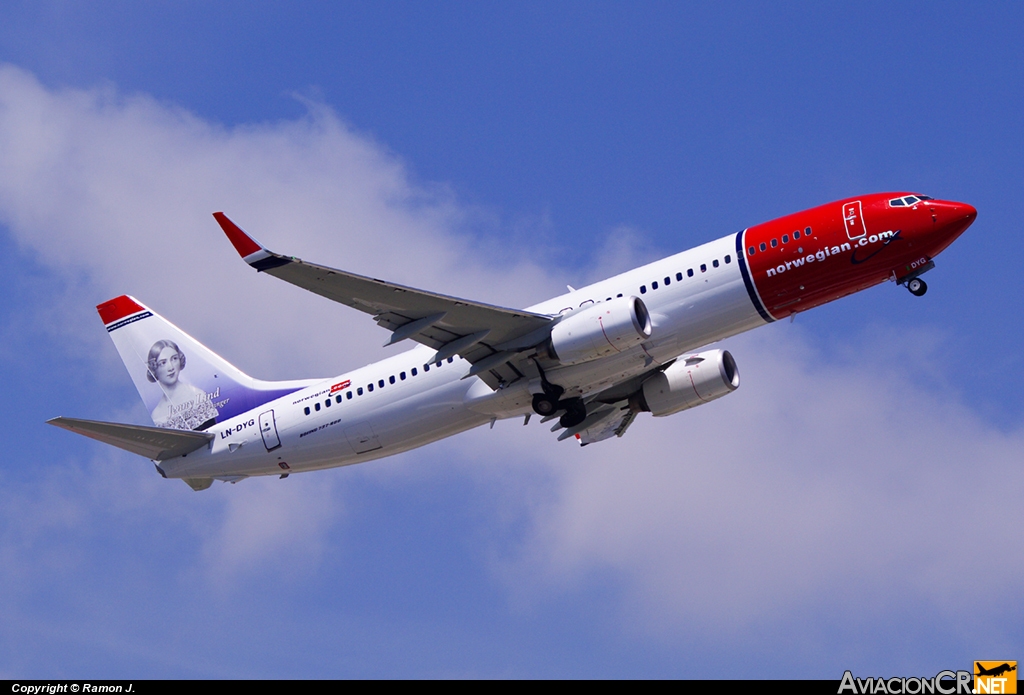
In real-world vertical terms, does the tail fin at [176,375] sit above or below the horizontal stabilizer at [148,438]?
above

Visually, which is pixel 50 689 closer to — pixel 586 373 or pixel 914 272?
pixel 586 373

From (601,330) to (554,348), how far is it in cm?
172

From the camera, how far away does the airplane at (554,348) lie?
118 ft

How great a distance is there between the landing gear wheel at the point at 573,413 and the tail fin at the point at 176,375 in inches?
356

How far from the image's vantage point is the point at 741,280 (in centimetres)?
3659

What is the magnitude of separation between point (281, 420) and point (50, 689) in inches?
564

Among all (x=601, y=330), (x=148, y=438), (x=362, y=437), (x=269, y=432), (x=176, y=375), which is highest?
(x=176, y=375)

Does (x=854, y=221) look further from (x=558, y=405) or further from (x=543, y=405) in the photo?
(x=543, y=405)

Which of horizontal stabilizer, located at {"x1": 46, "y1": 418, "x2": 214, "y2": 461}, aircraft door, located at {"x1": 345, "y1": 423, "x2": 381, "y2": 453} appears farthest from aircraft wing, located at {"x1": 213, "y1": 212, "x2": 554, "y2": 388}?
horizontal stabilizer, located at {"x1": 46, "y1": 418, "x2": 214, "y2": 461}

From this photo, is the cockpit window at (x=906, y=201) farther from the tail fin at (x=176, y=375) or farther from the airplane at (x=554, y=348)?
the tail fin at (x=176, y=375)

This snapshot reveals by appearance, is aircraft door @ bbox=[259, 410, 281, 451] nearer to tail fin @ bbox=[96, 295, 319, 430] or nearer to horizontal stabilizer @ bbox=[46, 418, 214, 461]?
tail fin @ bbox=[96, 295, 319, 430]

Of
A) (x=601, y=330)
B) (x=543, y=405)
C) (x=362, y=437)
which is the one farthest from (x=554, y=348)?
(x=362, y=437)

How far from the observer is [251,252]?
32062 mm

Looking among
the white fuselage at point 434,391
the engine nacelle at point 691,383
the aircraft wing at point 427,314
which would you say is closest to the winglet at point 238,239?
the aircraft wing at point 427,314
